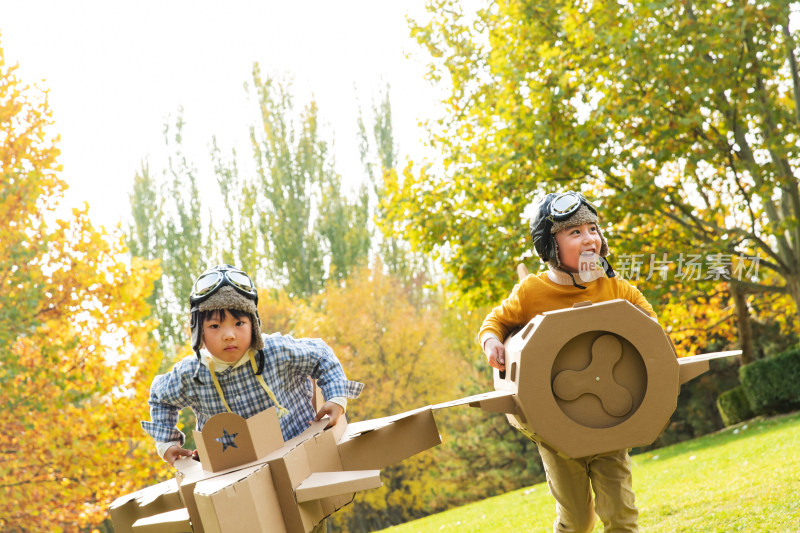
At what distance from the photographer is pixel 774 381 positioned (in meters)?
14.5

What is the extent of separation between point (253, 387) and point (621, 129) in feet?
26.9

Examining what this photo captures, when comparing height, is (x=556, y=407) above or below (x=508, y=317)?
below

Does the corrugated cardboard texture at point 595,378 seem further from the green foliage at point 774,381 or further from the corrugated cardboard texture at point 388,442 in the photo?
the green foliage at point 774,381

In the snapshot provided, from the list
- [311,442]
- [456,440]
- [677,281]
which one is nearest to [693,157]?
[677,281]

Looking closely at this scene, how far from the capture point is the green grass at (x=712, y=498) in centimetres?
482

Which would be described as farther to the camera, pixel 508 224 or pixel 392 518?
pixel 392 518

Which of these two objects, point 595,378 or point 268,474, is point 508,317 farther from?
point 268,474

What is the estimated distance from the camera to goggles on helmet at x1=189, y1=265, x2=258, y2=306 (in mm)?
2691

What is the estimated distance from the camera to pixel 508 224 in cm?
1052

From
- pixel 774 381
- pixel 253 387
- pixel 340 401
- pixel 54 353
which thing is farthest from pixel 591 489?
pixel 774 381

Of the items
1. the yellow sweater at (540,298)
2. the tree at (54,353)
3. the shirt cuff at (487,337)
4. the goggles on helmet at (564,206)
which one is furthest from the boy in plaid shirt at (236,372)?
the tree at (54,353)

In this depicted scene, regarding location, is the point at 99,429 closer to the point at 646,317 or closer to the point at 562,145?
the point at 562,145

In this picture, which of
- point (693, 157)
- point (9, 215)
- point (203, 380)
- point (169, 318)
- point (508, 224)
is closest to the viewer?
point (203, 380)

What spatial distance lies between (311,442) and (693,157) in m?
8.58
